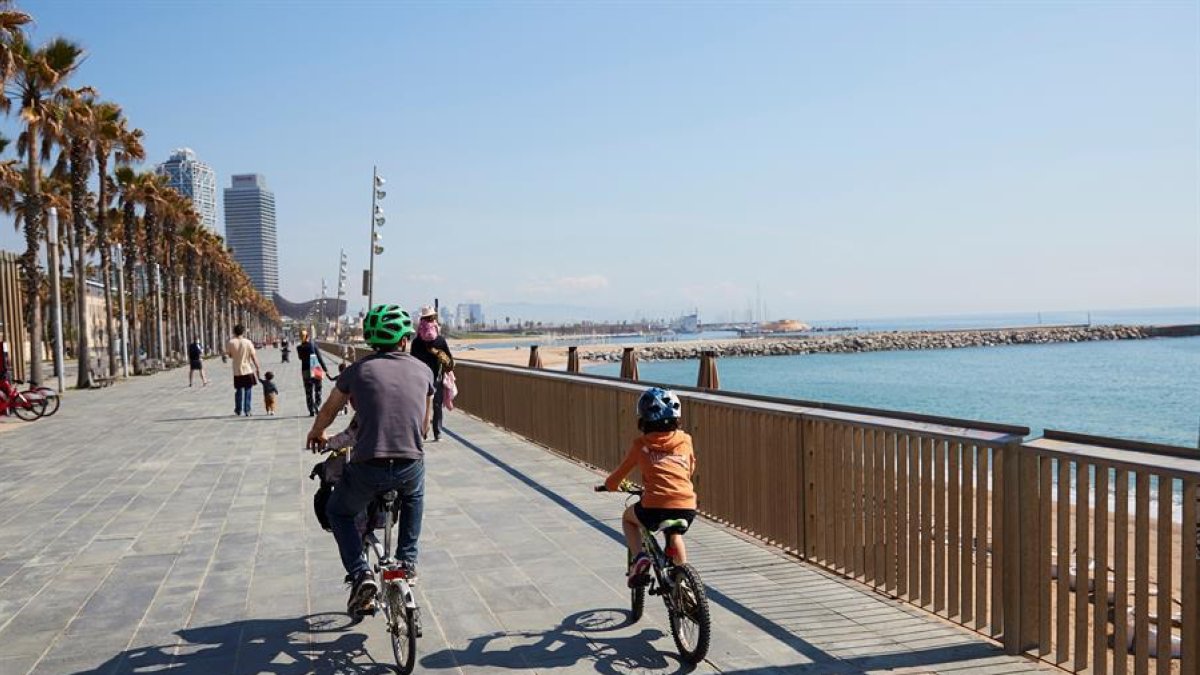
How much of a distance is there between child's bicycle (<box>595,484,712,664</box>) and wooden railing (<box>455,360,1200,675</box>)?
4.81ft

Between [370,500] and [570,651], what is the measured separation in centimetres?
Answer: 134

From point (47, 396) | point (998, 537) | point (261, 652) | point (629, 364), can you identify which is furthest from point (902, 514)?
point (47, 396)

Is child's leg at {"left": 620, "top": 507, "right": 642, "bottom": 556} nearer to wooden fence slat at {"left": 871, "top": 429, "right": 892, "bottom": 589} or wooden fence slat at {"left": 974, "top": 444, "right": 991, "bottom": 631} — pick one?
wooden fence slat at {"left": 871, "top": 429, "right": 892, "bottom": 589}

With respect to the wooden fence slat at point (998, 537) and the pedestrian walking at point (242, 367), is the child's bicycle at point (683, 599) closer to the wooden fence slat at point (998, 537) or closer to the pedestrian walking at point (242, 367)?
the wooden fence slat at point (998, 537)

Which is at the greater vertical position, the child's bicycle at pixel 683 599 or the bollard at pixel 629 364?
the bollard at pixel 629 364

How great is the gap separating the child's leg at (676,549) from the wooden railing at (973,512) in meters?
1.52

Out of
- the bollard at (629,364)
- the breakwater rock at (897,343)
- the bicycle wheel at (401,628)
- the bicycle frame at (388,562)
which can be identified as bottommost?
the breakwater rock at (897,343)

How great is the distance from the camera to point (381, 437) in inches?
186

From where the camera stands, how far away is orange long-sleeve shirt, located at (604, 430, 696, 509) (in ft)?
16.5

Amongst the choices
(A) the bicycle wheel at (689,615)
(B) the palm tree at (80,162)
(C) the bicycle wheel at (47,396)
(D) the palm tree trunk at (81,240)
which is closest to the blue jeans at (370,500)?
(A) the bicycle wheel at (689,615)

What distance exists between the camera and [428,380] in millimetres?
5023

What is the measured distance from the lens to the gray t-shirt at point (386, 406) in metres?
4.73

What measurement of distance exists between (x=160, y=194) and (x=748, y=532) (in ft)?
164

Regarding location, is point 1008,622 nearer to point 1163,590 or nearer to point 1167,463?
point 1163,590
